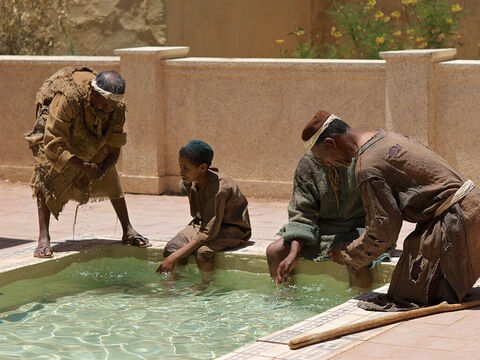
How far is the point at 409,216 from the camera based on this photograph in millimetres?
6363

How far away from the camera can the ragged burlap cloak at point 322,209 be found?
7.70 m

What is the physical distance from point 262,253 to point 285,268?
691 millimetres

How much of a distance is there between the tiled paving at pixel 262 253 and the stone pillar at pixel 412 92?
1.44 meters

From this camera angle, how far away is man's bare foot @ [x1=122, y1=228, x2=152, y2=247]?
893 centimetres

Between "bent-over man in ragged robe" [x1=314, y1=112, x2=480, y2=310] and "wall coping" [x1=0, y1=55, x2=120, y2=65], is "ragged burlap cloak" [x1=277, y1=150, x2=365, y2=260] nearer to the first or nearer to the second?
"bent-over man in ragged robe" [x1=314, y1=112, x2=480, y2=310]

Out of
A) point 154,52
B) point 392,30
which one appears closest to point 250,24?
point 392,30

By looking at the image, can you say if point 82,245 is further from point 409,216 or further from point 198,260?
point 409,216

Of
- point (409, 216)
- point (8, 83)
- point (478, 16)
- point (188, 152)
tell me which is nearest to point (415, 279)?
point (409, 216)

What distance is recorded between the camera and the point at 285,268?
766cm

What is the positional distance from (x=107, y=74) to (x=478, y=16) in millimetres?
9257

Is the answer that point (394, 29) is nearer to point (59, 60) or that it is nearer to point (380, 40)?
point (380, 40)

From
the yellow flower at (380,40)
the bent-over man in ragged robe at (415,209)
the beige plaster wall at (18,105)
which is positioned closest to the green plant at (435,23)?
the yellow flower at (380,40)

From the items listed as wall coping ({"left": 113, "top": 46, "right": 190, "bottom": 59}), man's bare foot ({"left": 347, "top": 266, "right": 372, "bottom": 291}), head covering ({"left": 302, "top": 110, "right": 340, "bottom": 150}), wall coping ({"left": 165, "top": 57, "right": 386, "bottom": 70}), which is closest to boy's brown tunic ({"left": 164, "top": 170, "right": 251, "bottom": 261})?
man's bare foot ({"left": 347, "top": 266, "right": 372, "bottom": 291})

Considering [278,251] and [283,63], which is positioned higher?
[283,63]
